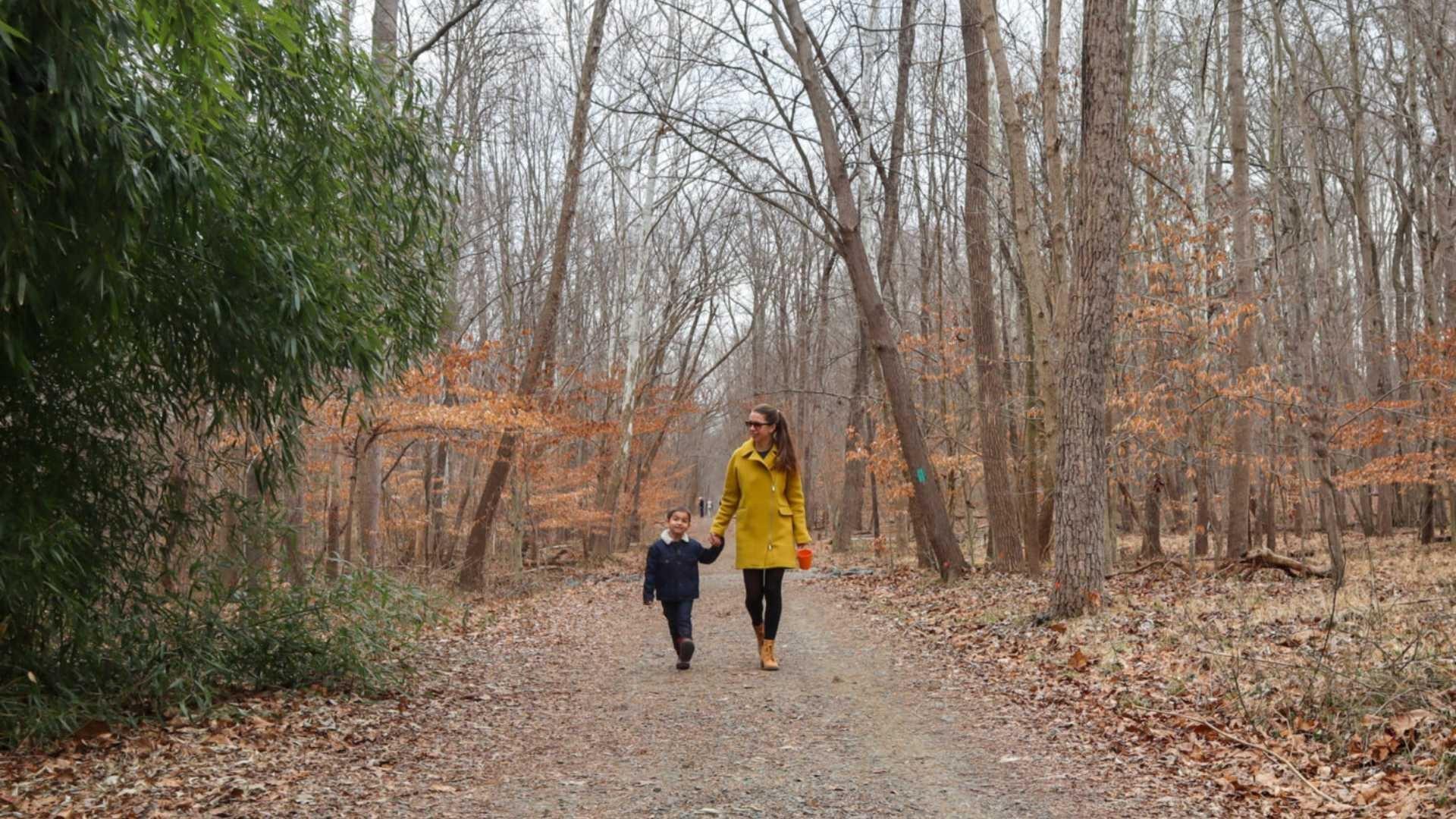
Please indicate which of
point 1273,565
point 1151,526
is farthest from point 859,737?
point 1151,526

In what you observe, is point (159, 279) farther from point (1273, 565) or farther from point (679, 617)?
point (1273, 565)

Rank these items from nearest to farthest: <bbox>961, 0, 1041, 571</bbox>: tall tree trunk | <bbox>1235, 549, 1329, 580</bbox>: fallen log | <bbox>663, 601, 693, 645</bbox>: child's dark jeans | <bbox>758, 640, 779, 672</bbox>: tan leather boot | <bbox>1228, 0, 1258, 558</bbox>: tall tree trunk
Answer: <bbox>758, 640, 779, 672</bbox>: tan leather boot < <bbox>663, 601, 693, 645</bbox>: child's dark jeans < <bbox>1235, 549, 1329, 580</bbox>: fallen log < <bbox>1228, 0, 1258, 558</bbox>: tall tree trunk < <bbox>961, 0, 1041, 571</bbox>: tall tree trunk

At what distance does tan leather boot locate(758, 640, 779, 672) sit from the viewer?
23.9 feet

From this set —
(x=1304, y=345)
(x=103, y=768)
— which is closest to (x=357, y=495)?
(x=103, y=768)

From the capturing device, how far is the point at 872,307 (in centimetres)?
1262

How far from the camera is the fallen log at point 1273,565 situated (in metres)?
11.2

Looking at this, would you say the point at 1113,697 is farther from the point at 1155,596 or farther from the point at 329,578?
the point at 329,578

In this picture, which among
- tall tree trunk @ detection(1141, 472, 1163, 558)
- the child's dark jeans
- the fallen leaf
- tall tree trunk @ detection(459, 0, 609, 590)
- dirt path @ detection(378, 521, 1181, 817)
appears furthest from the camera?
tall tree trunk @ detection(1141, 472, 1163, 558)

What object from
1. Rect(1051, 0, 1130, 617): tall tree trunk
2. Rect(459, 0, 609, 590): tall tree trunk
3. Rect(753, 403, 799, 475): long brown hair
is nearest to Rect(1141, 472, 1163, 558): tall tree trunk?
Rect(1051, 0, 1130, 617): tall tree trunk

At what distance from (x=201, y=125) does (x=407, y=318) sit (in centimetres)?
228

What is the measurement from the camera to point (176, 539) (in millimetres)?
6043

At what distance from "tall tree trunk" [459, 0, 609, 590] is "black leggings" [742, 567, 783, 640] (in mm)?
7633

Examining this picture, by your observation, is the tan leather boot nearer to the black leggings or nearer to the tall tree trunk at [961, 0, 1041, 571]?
the black leggings

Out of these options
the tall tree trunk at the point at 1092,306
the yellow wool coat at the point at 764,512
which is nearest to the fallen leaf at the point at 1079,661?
the tall tree trunk at the point at 1092,306
